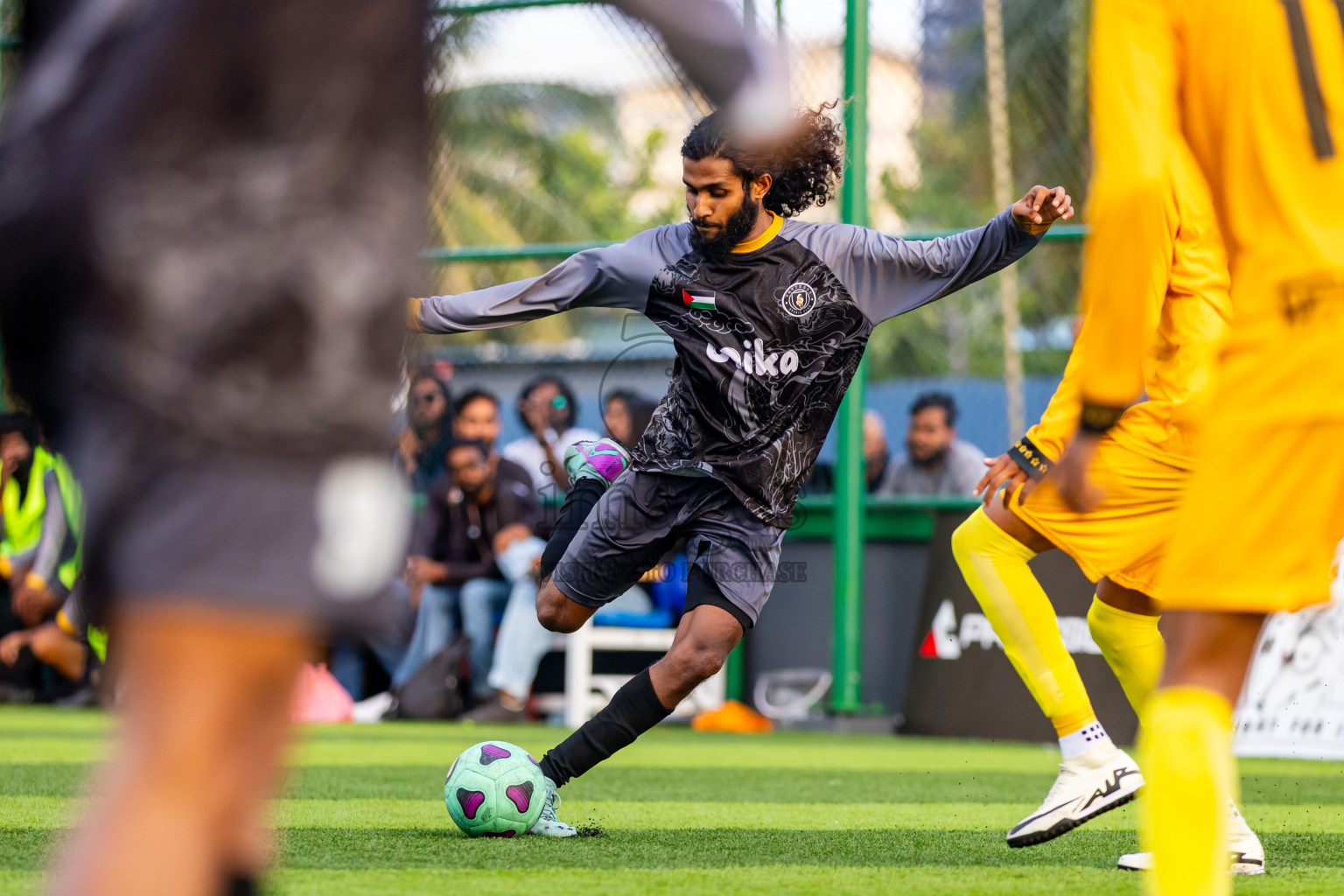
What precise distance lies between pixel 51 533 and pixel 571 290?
7994 millimetres

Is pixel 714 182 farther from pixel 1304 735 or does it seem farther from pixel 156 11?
pixel 1304 735

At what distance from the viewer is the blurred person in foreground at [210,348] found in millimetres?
1529

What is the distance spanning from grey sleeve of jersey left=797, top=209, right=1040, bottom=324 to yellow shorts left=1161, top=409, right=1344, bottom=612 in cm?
261

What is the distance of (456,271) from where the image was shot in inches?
450

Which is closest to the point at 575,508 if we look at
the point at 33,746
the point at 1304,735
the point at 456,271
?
the point at 33,746

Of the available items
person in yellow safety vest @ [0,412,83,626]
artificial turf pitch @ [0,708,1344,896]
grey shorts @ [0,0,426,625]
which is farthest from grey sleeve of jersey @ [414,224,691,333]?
person in yellow safety vest @ [0,412,83,626]

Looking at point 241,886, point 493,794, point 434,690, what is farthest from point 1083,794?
point 434,690

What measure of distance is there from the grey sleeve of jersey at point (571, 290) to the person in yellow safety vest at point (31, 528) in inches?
297

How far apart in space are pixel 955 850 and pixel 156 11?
343cm

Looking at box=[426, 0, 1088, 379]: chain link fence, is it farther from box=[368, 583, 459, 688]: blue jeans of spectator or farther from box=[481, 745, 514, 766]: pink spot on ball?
box=[481, 745, 514, 766]: pink spot on ball

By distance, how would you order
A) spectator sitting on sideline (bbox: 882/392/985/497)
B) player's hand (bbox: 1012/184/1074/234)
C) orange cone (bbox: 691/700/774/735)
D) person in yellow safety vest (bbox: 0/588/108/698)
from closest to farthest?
player's hand (bbox: 1012/184/1074/234), orange cone (bbox: 691/700/774/735), spectator sitting on sideline (bbox: 882/392/985/497), person in yellow safety vest (bbox: 0/588/108/698)

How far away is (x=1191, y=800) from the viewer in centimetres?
220

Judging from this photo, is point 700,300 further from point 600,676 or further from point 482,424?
point 482,424

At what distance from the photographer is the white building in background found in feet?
33.2
